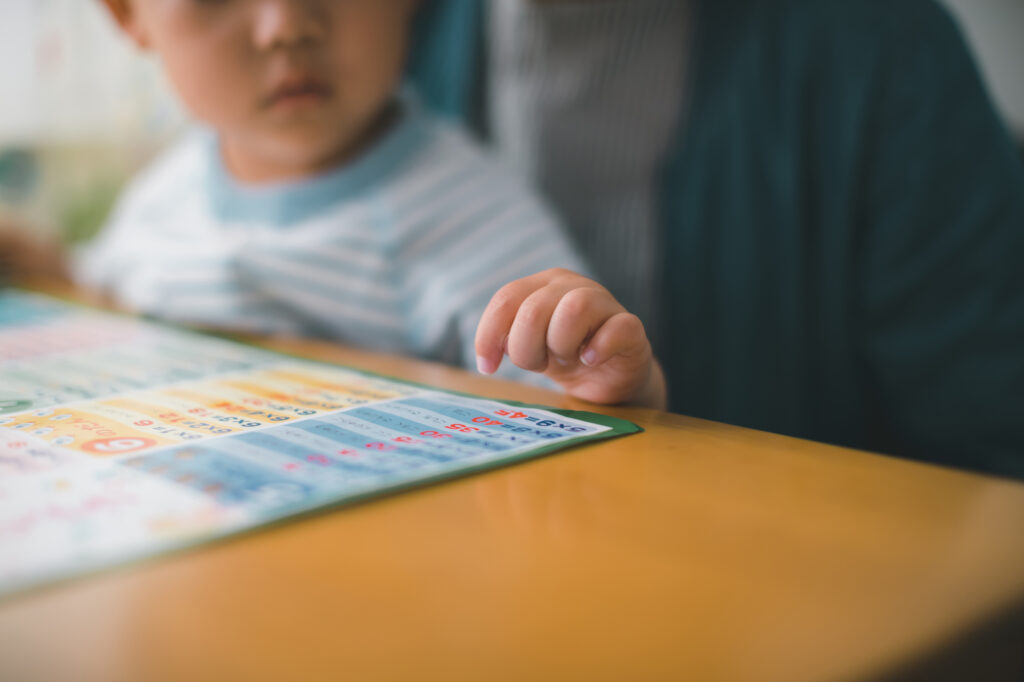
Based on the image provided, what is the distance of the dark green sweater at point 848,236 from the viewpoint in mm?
655

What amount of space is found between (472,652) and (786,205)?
23.6 inches

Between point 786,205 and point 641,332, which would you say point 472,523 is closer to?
point 641,332

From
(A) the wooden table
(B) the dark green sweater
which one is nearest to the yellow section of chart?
(A) the wooden table

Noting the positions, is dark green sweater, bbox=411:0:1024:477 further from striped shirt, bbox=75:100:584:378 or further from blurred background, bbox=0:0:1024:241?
blurred background, bbox=0:0:1024:241

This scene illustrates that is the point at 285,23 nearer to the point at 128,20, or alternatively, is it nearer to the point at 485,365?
the point at 128,20

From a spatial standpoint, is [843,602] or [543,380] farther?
[543,380]

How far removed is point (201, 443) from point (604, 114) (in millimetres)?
602

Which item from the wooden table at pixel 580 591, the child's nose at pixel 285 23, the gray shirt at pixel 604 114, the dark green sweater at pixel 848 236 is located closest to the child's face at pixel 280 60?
the child's nose at pixel 285 23

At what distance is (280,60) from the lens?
0.62m

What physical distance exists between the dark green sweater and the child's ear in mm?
489

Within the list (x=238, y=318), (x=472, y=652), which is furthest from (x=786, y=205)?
(x=472, y=652)

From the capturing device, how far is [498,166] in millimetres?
750

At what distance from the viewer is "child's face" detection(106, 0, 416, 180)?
0.61 m

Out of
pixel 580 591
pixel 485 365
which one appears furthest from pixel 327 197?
pixel 580 591
